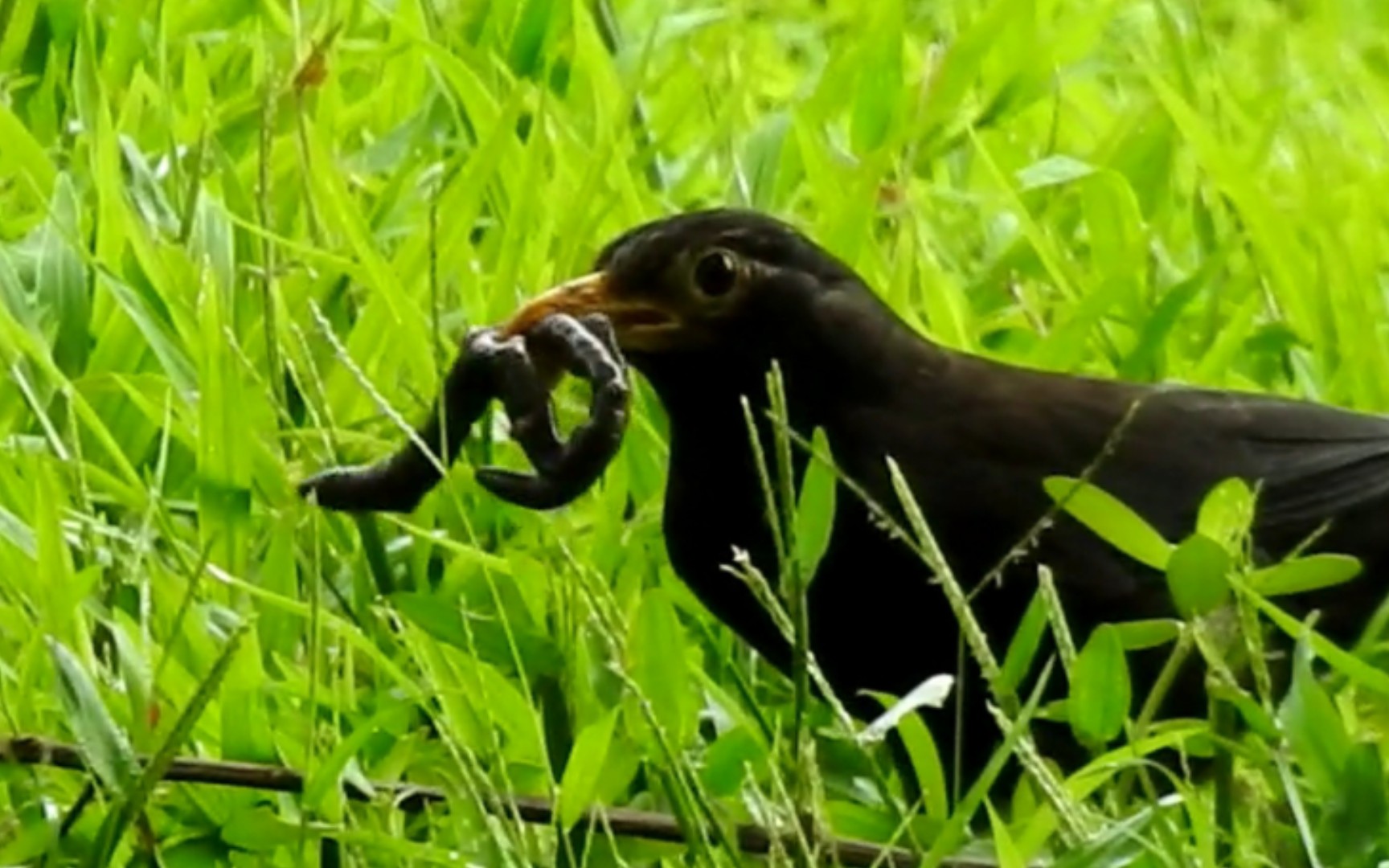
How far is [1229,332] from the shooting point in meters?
4.02

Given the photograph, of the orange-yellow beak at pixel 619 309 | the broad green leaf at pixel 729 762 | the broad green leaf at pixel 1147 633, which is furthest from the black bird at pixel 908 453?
the broad green leaf at pixel 1147 633

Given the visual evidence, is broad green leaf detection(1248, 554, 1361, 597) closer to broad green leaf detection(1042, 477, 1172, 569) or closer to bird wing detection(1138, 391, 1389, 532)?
broad green leaf detection(1042, 477, 1172, 569)

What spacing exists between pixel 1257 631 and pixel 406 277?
1573mm

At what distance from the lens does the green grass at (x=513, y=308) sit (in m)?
2.70

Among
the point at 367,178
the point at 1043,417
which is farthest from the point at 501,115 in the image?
the point at 1043,417

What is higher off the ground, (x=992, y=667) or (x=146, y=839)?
(x=992, y=667)

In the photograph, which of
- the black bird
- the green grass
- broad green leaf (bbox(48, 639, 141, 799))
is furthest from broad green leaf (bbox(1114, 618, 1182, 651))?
broad green leaf (bbox(48, 639, 141, 799))

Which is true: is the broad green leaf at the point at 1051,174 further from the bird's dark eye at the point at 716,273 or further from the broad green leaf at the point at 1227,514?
the broad green leaf at the point at 1227,514

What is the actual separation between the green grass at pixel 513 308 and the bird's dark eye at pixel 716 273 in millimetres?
270

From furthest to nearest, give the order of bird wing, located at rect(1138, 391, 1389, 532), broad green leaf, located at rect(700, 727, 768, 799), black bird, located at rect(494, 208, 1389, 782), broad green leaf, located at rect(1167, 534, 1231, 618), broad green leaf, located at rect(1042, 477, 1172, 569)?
bird wing, located at rect(1138, 391, 1389, 532)
black bird, located at rect(494, 208, 1389, 782)
broad green leaf, located at rect(700, 727, 768, 799)
broad green leaf, located at rect(1042, 477, 1172, 569)
broad green leaf, located at rect(1167, 534, 1231, 618)

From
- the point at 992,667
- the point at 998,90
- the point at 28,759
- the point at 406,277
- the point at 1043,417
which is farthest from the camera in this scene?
the point at 998,90

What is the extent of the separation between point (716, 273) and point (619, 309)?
4.2 inches

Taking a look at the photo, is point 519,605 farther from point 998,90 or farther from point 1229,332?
point 998,90

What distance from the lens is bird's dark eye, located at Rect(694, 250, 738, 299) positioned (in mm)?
3352
